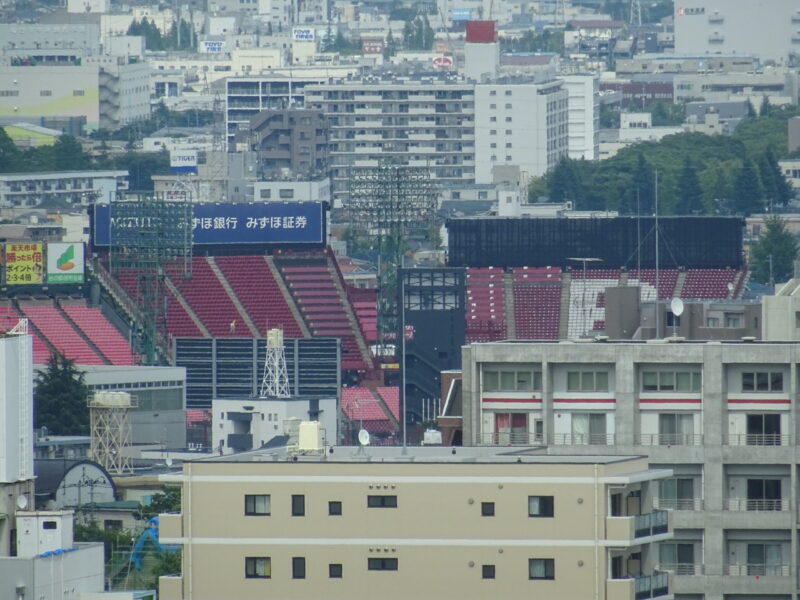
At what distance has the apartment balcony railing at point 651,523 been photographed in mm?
43312

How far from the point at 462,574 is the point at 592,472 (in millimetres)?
2198

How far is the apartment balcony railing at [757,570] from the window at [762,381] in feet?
8.32

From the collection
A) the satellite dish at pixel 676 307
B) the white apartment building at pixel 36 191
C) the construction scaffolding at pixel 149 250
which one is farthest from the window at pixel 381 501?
the white apartment building at pixel 36 191

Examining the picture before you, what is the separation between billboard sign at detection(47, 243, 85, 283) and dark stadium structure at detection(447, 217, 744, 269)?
48.5 feet

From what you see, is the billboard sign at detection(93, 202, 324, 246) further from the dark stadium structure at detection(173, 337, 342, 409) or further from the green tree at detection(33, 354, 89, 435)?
the green tree at detection(33, 354, 89, 435)

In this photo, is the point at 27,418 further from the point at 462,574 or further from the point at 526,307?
the point at 526,307

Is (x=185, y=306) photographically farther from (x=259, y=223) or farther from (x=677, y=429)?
(x=677, y=429)

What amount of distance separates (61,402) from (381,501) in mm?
63556

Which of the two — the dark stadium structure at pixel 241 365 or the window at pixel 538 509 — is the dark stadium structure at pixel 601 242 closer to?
the dark stadium structure at pixel 241 365

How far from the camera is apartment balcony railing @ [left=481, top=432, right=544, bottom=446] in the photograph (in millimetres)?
48156

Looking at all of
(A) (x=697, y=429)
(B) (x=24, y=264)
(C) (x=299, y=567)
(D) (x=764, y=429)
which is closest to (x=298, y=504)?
(C) (x=299, y=567)

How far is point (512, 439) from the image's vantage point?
48406mm

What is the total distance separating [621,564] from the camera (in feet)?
143

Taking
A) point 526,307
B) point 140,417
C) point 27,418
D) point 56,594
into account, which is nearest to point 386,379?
point 526,307
